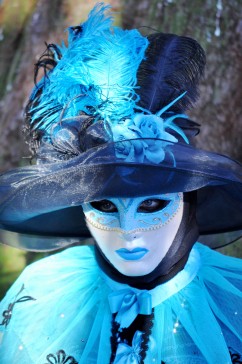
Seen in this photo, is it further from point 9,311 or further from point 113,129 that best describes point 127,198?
point 9,311

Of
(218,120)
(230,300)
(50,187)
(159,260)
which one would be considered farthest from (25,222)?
(218,120)

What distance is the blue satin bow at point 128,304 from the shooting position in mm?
1463

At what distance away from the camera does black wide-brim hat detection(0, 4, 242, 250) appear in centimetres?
136

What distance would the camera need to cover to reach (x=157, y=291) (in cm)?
150

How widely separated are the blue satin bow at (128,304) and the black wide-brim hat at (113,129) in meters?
0.27

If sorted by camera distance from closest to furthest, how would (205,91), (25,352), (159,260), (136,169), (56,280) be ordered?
1. (136,169)
2. (159,260)
3. (25,352)
4. (56,280)
5. (205,91)

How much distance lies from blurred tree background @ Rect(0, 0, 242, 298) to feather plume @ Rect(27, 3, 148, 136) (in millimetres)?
→ 1024

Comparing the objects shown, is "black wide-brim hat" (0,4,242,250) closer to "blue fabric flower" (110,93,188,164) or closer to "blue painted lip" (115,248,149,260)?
"blue fabric flower" (110,93,188,164)

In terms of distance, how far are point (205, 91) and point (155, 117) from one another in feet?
3.93

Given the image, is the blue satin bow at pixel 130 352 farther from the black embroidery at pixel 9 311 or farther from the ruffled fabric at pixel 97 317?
the black embroidery at pixel 9 311

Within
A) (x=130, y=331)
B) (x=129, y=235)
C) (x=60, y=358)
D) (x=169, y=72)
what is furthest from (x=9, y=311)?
(x=169, y=72)

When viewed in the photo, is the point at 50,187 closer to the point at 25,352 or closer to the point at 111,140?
the point at 111,140

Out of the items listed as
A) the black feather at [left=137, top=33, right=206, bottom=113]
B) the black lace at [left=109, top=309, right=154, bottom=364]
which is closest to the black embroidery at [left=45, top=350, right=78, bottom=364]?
the black lace at [left=109, top=309, right=154, bottom=364]

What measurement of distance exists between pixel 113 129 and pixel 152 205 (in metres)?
0.21
